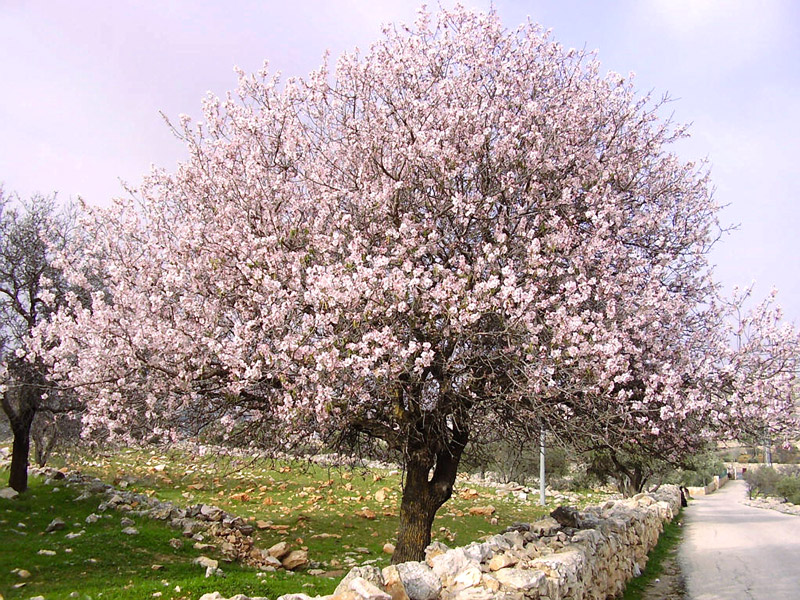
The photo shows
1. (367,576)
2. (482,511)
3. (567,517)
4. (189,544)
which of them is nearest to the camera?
(367,576)

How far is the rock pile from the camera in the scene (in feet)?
43.4

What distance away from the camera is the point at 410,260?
28.3ft

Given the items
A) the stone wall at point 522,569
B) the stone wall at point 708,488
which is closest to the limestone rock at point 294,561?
the stone wall at point 522,569

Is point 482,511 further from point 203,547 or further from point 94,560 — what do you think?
point 94,560

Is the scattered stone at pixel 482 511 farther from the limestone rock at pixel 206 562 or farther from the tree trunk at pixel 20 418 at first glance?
the tree trunk at pixel 20 418

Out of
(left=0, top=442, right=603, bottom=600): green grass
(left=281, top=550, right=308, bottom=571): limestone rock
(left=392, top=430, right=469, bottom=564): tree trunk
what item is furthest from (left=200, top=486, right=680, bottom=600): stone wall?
(left=281, top=550, right=308, bottom=571): limestone rock

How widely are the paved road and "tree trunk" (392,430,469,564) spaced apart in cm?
561

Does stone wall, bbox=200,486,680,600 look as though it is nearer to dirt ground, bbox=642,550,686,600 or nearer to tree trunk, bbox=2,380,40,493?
dirt ground, bbox=642,550,686,600

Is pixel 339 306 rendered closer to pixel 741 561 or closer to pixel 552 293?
pixel 552 293

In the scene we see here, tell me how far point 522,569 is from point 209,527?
34.2 ft

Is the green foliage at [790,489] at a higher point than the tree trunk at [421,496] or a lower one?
lower

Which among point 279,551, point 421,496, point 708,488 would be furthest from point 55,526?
point 708,488

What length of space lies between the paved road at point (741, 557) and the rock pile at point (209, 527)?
856cm

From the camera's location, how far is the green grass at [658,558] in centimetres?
1194
